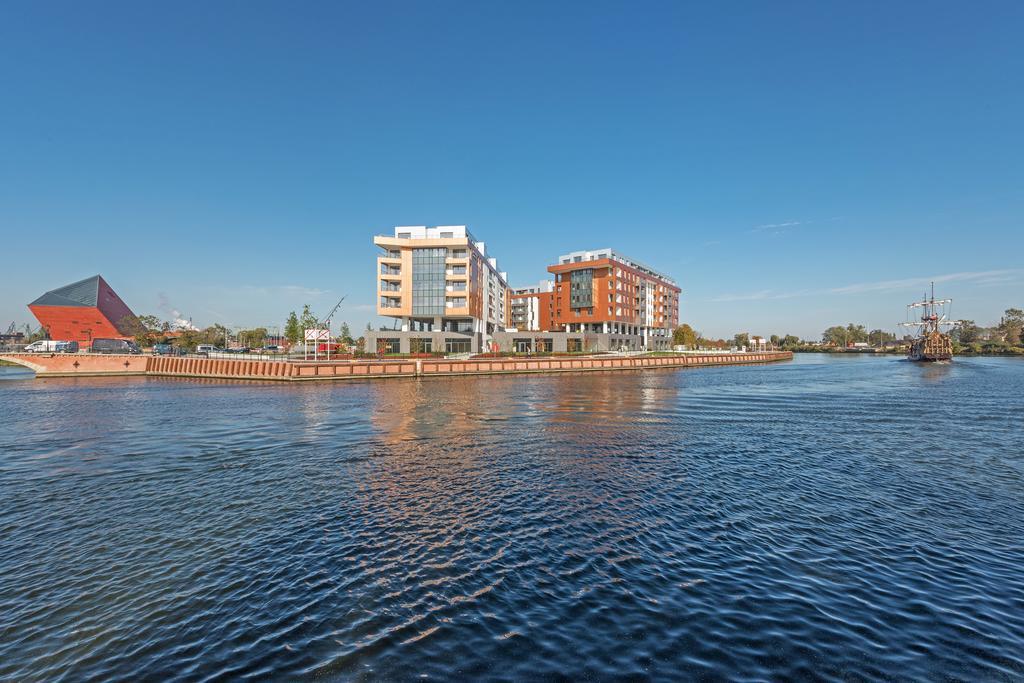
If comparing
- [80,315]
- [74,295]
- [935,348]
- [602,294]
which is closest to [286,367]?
[602,294]

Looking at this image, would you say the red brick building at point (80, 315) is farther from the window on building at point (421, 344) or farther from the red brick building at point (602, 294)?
the red brick building at point (602, 294)

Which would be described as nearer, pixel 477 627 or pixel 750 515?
pixel 477 627

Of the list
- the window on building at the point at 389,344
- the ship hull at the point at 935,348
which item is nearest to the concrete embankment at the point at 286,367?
the window on building at the point at 389,344

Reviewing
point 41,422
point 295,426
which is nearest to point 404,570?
point 295,426

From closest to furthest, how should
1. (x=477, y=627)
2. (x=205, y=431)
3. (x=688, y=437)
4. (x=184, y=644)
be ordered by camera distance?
(x=184, y=644) < (x=477, y=627) < (x=688, y=437) < (x=205, y=431)

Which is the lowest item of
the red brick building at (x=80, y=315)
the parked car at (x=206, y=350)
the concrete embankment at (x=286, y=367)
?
the concrete embankment at (x=286, y=367)

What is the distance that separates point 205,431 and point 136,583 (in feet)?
60.3

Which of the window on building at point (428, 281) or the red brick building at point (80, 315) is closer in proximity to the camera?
the window on building at point (428, 281)

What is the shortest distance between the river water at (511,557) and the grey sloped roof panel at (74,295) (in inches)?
6176

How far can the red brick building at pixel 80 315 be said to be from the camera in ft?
416

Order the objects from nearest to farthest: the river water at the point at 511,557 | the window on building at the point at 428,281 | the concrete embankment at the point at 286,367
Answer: the river water at the point at 511,557
the concrete embankment at the point at 286,367
the window on building at the point at 428,281

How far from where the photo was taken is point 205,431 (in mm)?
24016

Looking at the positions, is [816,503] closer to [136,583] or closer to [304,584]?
[304,584]

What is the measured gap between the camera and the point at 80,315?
429ft
